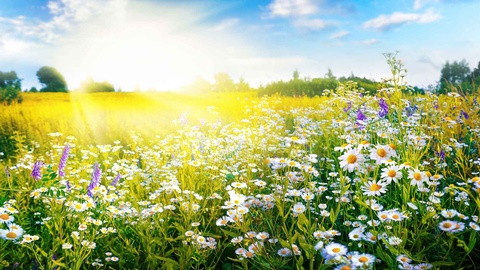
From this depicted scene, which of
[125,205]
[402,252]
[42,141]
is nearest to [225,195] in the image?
[125,205]

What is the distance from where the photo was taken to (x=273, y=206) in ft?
8.37

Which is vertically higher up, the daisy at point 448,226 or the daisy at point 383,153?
the daisy at point 383,153

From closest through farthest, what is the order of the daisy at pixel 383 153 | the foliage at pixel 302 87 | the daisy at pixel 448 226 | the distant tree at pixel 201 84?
1. the daisy at pixel 448 226
2. the daisy at pixel 383 153
3. the foliage at pixel 302 87
4. the distant tree at pixel 201 84

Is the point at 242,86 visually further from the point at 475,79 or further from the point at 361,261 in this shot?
the point at 361,261

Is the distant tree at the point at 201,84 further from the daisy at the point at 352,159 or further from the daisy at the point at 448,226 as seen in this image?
the daisy at the point at 448,226

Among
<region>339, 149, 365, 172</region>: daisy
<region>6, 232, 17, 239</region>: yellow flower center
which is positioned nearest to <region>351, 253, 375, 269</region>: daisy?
<region>339, 149, 365, 172</region>: daisy

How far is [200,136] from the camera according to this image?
17.6ft

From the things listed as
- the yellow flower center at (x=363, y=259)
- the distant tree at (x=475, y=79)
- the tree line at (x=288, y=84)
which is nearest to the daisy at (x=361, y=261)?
the yellow flower center at (x=363, y=259)

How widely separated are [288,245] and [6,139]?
847 cm

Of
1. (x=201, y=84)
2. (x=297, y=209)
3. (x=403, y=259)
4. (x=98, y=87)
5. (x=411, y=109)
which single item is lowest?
(x=403, y=259)

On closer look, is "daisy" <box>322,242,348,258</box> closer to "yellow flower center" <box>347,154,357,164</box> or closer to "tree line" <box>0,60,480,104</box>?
"yellow flower center" <box>347,154,357,164</box>

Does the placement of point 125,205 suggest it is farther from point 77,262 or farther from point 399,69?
point 399,69

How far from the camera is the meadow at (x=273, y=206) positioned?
80.5 inches

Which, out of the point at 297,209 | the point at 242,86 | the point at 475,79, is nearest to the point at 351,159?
the point at 297,209
